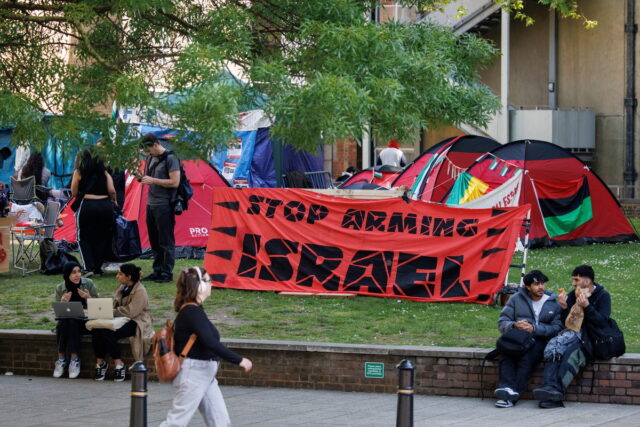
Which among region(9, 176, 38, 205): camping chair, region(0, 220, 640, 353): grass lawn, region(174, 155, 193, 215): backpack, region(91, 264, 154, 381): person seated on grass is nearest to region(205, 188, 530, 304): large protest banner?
region(0, 220, 640, 353): grass lawn

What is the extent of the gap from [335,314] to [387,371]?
279 cm

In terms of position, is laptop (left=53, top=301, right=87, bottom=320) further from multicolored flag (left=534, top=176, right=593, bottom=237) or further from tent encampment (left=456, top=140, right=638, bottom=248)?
multicolored flag (left=534, top=176, right=593, bottom=237)

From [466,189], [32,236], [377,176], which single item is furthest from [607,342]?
[377,176]

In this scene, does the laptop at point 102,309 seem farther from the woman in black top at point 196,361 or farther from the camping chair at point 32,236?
the camping chair at point 32,236

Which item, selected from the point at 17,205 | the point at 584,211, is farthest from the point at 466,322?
the point at 17,205

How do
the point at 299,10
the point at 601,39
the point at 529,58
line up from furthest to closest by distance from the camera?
the point at 529,58 → the point at 601,39 → the point at 299,10

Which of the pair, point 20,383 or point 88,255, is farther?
point 88,255

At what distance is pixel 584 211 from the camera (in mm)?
21375

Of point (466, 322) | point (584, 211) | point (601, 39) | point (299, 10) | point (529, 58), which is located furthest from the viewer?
point (529, 58)

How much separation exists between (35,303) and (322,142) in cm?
610

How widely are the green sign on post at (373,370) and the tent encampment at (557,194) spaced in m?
9.52

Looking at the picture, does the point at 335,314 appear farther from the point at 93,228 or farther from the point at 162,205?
the point at 93,228

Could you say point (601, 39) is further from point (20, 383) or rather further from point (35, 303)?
point (20, 383)

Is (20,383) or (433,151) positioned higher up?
(433,151)
